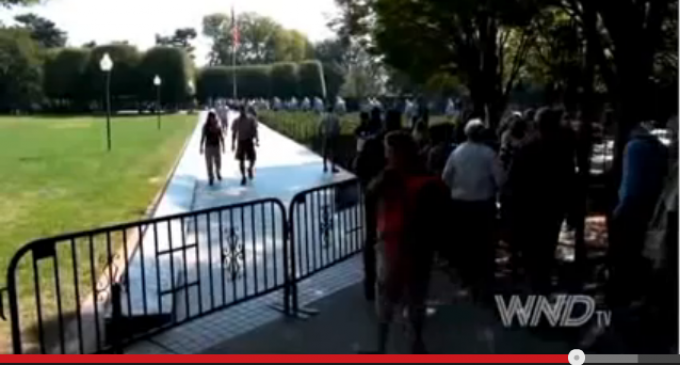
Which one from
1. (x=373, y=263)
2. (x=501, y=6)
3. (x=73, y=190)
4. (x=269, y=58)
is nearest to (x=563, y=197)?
(x=373, y=263)

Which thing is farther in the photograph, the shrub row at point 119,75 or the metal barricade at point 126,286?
the shrub row at point 119,75

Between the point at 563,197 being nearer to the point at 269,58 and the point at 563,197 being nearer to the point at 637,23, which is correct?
the point at 637,23

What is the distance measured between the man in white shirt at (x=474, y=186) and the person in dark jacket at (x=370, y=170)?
22.6 inches

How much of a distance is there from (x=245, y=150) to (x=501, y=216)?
957 cm

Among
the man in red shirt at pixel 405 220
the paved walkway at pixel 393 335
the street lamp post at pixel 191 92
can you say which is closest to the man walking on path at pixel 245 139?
the paved walkway at pixel 393 335

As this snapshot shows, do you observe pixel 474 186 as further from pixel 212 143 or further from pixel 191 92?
pixel 191 92

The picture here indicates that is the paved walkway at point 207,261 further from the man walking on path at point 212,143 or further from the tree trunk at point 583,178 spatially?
the tree trunk at point 583,178

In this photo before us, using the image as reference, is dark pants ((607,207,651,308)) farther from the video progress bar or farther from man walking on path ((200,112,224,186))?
man walking on path ((200,112,224,186))

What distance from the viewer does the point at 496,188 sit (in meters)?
6.43

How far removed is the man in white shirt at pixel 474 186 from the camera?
251 inches

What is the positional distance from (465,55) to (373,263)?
14218mm

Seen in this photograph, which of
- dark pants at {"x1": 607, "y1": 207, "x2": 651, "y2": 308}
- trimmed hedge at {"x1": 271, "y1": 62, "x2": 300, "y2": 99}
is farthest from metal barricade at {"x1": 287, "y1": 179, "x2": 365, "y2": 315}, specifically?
trimmed hedge at {"x1": 271, "y1": 62, "x2": 300, "y2": 99}

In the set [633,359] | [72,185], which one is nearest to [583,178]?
[633,359]

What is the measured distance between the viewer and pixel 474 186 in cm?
638
